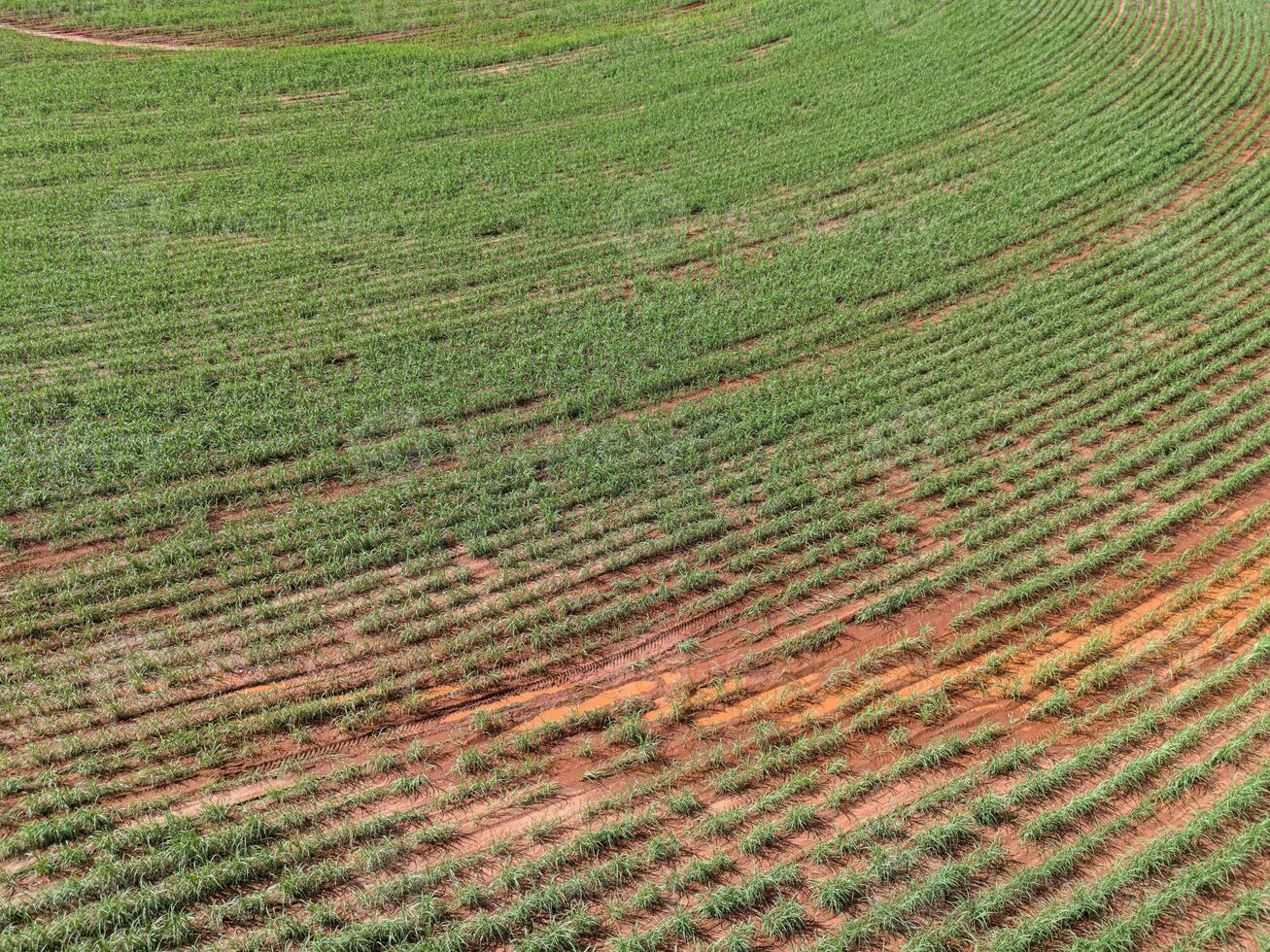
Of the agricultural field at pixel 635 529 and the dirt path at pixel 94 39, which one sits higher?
the dirt path at pixel 94 39

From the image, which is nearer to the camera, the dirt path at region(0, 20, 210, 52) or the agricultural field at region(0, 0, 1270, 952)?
the agricultural field at region(0, 0, 1270, 952)

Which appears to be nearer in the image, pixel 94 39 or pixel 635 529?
pixel 635 529

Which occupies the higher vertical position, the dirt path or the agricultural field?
the dirt path

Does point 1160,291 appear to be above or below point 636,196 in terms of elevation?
below

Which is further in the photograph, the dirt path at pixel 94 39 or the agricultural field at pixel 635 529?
the dirt path at pixel 94 39

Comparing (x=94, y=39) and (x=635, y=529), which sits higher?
(x=94, y=39)

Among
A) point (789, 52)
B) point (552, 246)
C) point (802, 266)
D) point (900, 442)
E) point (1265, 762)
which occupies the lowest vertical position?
point (1265, 762)

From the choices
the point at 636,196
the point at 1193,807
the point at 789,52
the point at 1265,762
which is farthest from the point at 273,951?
the point at 789,52

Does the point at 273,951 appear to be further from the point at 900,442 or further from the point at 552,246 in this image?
the point at 552,246
